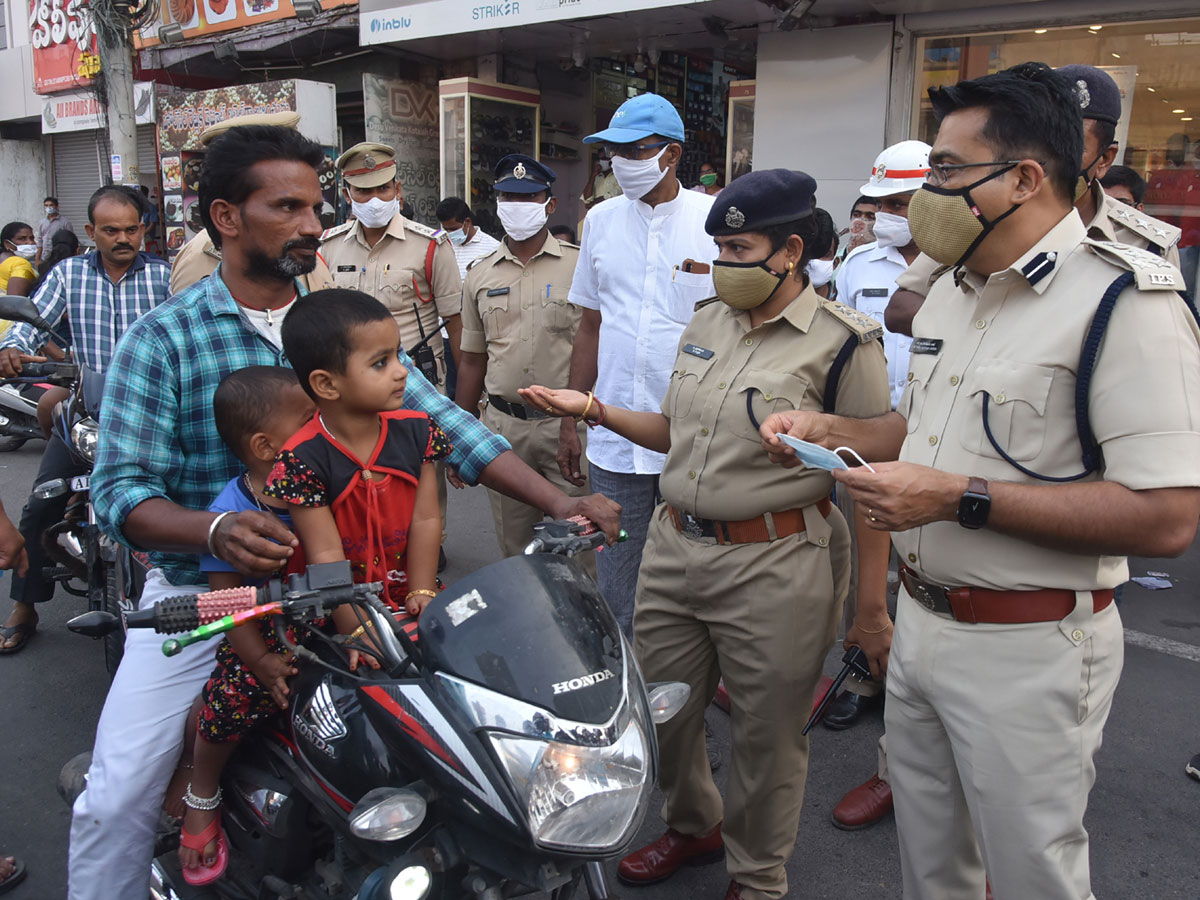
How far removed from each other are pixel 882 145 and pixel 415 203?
6.64m

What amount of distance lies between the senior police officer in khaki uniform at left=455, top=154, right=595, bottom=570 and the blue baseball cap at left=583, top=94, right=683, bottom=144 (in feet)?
3.32

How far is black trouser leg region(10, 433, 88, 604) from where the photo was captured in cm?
451

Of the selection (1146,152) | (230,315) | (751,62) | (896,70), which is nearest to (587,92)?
(751,62)

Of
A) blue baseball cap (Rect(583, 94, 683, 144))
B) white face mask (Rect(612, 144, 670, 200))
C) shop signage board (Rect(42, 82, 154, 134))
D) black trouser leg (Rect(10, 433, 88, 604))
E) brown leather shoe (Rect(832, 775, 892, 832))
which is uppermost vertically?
shop signage board (Rect(42, 82, 154, 134))

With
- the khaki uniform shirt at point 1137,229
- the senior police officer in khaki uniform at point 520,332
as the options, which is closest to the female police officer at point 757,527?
the khaki uniform shirt at point 1137,229

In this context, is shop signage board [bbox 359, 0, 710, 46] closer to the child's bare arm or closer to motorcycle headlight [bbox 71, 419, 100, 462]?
motorcycle headlight [bbox 71, 419, 100, 462]

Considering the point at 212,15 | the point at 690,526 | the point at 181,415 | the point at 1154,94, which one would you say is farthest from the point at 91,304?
the point at 212,15

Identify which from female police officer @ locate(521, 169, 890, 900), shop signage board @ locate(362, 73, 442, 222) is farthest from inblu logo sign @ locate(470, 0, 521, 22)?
female police officer @ locate(521, 169, 890, 900)

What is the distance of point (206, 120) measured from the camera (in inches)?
541

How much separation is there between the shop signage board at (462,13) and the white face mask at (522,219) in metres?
4.05

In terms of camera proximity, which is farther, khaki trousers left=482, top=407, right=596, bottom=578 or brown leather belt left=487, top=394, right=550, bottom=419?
brown leather belt left=487, top=394, right=550, bottom=419

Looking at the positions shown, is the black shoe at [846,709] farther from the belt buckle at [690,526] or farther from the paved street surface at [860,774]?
the belt buckle at [690,526]

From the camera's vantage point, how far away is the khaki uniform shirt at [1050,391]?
1.71m

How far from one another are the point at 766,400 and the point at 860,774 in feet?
5.82
